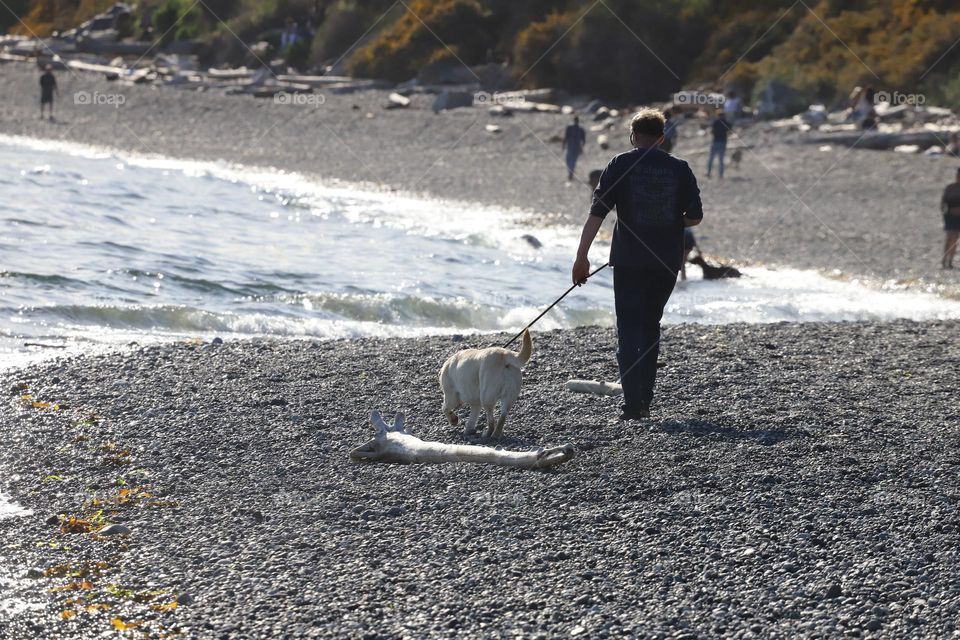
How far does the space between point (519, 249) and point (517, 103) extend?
1704 cm

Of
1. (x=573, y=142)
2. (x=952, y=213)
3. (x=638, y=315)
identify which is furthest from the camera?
(x=573, y=142)

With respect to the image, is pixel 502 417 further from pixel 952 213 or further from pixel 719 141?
pixel 719 141

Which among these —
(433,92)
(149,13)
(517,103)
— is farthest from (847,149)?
(149,13)

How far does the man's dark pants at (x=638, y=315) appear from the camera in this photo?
23.7 feet

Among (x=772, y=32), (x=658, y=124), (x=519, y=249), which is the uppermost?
(x=772, y=32)

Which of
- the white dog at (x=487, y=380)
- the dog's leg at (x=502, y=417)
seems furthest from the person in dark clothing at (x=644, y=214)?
the dog's leg at (x=502, y=417)

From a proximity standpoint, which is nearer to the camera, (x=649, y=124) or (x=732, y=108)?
(x=649, y=124)

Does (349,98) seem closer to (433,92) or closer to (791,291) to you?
(433,92)

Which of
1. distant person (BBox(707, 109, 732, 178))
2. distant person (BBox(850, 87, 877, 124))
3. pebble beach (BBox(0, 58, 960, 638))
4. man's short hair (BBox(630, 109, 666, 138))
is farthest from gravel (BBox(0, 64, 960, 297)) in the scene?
man's short hair (BBox(630, 109, 666, 138))

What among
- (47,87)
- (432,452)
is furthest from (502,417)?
(47,87)

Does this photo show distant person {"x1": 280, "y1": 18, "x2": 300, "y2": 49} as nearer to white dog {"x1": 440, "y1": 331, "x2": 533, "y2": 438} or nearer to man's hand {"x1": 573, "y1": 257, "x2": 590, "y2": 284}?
white dog {"x1": 440, "y1": 331, "x2": 533, "y2": 438}

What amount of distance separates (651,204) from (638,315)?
656mm

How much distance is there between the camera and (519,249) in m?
19.4

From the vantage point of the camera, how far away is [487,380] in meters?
7.08
